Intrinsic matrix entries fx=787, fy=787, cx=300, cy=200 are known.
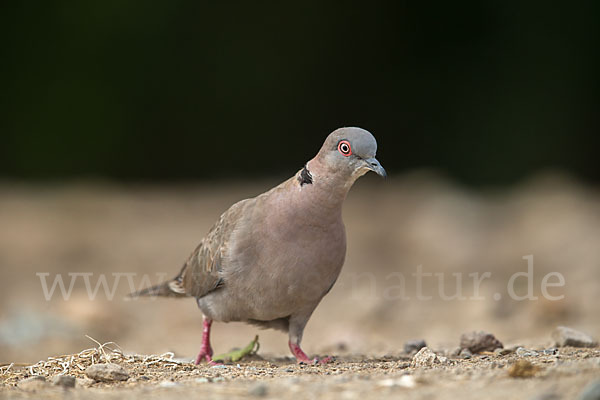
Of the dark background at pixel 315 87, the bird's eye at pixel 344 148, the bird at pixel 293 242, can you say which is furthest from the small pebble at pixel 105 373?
the dark background at pixel 315 87

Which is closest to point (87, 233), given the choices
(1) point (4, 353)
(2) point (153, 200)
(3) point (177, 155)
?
(2) point (153, 200)

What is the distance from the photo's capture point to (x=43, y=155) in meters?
11.8

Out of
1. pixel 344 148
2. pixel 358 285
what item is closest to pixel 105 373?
pixel 344 148

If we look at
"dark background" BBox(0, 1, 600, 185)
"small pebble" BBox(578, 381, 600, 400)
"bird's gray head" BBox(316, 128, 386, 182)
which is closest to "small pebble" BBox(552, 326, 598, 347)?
"bird's gray head" BBox(316, 128, 386, 182)

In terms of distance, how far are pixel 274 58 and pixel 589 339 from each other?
26.3 ft

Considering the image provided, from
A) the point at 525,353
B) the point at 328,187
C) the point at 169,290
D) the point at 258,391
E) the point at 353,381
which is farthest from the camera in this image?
the point at 169,290

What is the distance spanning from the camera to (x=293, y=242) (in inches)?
159

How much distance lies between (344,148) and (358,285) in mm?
4093

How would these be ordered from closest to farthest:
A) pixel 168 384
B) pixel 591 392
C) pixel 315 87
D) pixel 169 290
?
pixel 591 392
pixel 168 384
pixel 169 290
pixel 315 87

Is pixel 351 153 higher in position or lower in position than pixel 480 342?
higher

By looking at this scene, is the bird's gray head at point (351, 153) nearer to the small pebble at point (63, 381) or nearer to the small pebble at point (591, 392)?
the small pebble at point (63, 381)

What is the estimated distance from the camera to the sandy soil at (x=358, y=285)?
320 centimetres

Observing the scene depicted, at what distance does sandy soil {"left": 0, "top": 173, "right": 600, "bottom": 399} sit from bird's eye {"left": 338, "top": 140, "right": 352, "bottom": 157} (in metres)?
1.07

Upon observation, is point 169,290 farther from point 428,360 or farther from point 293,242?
point 428,360
